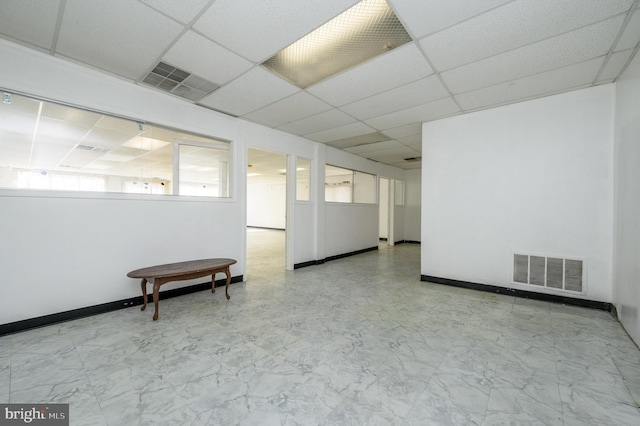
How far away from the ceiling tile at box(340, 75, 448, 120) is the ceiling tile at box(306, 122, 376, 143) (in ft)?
1.76

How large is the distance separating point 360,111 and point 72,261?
169 inches

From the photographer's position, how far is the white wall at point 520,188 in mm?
3256

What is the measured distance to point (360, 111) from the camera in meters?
4.01

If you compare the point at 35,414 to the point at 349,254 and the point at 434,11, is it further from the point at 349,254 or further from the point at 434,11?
the point at 349,254

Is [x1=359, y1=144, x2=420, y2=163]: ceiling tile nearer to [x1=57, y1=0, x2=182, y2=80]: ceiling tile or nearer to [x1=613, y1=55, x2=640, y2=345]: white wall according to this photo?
[x1=613, y1=55, x2=640, y2=345]: white wall

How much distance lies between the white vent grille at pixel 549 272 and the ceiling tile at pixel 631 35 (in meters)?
2.51

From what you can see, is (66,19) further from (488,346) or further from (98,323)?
(488,346)

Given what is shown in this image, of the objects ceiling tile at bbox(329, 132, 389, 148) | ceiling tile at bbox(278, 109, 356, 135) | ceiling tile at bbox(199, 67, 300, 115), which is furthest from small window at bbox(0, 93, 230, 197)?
ceiling tile at bbox(329, 132, 389, 148)

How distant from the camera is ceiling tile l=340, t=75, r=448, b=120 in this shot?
125 inches

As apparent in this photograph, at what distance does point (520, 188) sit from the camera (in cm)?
374

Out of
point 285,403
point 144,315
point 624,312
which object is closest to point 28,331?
point 144,315

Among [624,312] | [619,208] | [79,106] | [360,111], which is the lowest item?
[624,312]

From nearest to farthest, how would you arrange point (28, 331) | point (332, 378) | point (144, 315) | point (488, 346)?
1. point (332, 378)
2. point (488, 346)
3. point (28, 331)
4. point (144, 315)

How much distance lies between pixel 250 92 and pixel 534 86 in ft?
12.2
